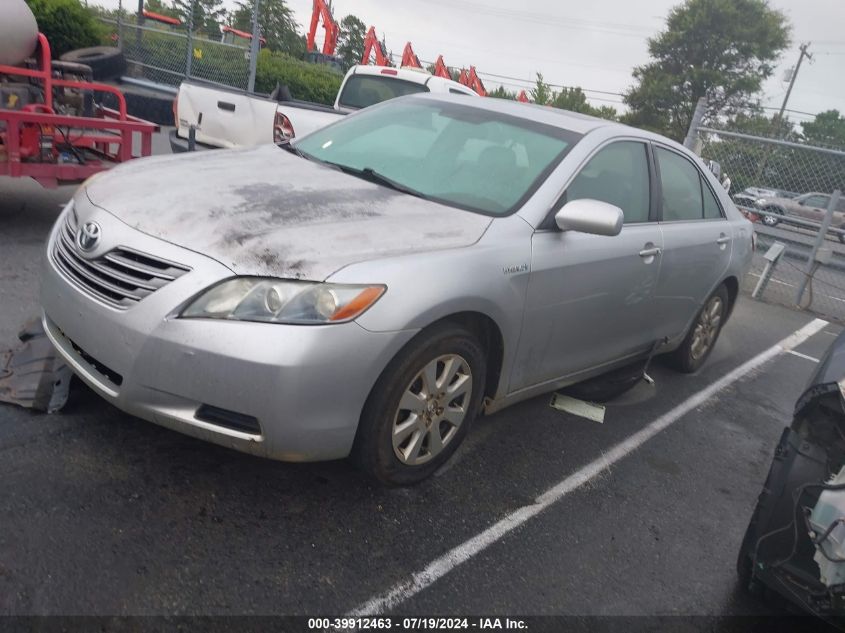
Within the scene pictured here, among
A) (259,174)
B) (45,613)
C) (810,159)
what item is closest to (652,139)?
(259,174)

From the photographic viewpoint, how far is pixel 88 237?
291cm

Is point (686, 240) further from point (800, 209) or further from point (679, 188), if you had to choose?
point (800, 209)

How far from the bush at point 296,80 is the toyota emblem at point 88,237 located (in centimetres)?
1553

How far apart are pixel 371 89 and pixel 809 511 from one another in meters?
7.95

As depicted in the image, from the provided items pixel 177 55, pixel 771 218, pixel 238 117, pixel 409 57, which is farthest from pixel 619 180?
pixel 409 57

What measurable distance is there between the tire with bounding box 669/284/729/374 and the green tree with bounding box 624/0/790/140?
35.7 m

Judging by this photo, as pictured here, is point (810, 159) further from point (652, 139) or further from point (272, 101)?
point (272, 101)

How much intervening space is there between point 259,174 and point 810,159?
29.8ft

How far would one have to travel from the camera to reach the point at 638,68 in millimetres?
41281

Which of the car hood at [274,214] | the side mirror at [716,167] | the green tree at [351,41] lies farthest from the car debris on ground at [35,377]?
the green tree at [351,41]

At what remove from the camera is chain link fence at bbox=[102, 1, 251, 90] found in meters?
14.5

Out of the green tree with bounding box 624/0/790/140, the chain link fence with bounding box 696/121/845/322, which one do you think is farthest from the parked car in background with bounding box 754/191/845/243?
the green tree with bounding box 624/0/790/140

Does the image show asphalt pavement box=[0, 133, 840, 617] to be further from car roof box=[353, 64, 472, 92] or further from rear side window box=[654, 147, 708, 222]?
car roof box=[353, 64, 472, 92]

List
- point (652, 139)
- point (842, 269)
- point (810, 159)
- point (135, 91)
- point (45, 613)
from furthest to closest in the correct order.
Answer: point (135, 91), point (842, 269), point (810, 159), point (652, 139), point (45, 613)
